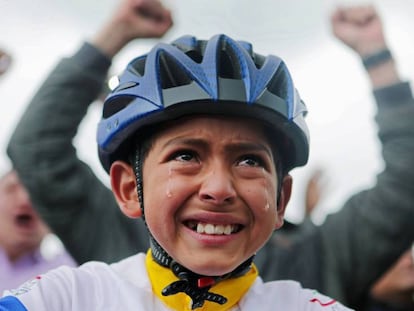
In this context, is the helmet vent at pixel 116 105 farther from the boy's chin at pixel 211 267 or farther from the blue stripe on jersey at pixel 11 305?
the blue stripe on jersey at pixel 11 305

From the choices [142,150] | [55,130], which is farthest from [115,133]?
[55,130]

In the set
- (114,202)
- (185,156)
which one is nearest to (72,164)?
(114,202)

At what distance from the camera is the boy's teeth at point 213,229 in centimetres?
163

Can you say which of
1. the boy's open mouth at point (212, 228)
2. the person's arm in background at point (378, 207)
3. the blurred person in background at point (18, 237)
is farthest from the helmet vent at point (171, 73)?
the blurred person in background at point (18, 237)

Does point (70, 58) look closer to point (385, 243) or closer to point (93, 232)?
point (93, 232)

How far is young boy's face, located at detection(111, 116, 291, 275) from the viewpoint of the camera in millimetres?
1616

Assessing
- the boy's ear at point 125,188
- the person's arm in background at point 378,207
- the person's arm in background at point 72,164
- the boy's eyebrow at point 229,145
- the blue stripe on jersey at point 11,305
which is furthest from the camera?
the person's arm in background at point 378,207

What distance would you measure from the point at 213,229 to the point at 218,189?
0.39ft

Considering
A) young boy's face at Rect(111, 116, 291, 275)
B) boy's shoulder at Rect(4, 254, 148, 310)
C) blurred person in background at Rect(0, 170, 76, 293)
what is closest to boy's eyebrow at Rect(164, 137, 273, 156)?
young boy's face at Rect(111, 116, 291, 275)

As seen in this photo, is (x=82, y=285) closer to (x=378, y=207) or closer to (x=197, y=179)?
(x=197, y=179)

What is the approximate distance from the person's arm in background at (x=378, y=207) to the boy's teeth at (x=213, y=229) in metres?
1.82

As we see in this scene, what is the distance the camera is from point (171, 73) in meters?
1.82

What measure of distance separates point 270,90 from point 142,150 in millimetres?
404

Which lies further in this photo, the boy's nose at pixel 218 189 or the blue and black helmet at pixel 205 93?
the blue and black helmet at pixel 205 93
